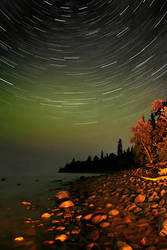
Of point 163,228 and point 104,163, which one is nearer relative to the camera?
point 163,228

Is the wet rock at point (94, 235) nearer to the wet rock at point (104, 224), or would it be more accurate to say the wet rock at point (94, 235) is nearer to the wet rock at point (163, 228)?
the wet rock at point (104, 224)

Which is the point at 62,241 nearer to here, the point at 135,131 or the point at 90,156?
the point at 135,131

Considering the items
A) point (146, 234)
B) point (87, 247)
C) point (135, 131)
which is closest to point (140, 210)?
point (146, 234)

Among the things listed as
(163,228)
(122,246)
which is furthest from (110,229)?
(163,228)

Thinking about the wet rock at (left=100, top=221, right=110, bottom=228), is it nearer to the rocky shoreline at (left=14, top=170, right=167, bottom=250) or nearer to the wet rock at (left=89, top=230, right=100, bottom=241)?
the rocky shoreline at (left=14, top=170, right=167, bottom=250)

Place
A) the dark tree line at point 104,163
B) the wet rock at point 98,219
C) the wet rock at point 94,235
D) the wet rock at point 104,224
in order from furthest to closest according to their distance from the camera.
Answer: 1. the dark tree line at point 104,163
2. the wet rock at point 98,219
3. the wet rock at point 104,224
4. the wet rock at point 94,235

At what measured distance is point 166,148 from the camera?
41.7 ft

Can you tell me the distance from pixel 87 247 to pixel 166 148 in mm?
11939

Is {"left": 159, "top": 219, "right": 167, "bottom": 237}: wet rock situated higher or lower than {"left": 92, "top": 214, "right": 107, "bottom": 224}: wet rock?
higher

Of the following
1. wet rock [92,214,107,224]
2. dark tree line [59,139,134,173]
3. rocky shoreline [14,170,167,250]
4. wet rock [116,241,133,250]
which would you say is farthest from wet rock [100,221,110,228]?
dark tree line [59,139,134,173]

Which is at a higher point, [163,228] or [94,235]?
[163,228]

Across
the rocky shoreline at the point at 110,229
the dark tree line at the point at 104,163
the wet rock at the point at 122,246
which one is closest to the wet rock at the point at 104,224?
the rocky shoreline at the point at 110,229

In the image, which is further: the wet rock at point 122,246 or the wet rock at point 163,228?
the wet rock at point 163,228

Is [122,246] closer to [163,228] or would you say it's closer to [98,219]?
[163,228]
